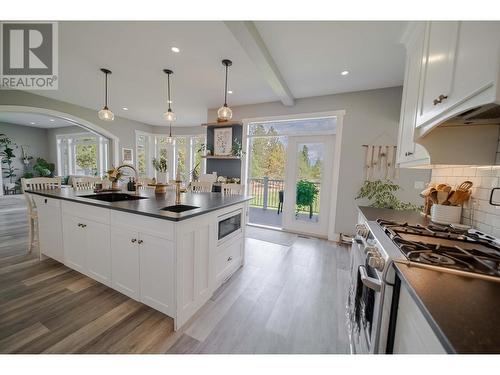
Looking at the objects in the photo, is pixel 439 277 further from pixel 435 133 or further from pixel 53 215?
pixel 53 215

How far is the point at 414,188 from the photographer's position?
10.5 ft

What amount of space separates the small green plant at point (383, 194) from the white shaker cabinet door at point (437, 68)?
1.93 m

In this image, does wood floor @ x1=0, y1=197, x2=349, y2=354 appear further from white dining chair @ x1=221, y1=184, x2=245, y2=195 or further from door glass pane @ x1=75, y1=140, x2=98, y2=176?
door glass pane @ x1=75, y1=140, x2=98, y2=176

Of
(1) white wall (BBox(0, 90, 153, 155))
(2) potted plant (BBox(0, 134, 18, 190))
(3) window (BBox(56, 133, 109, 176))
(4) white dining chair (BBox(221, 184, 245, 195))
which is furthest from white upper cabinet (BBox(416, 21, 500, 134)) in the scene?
(2) potted plant (BBox(0, 134, 18, 190))

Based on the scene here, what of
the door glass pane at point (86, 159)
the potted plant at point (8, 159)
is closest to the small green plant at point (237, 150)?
the door glass pane at point (86, 159)

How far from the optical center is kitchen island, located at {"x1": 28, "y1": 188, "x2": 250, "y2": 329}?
4.91 feet

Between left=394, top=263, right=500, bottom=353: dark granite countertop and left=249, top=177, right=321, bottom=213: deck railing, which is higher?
left=394, top=263, right=500, bottom=353: dark granite countertop

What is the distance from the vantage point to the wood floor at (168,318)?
140 cm

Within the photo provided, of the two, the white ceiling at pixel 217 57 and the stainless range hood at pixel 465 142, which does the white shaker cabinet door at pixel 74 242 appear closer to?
the white ceiling at pixel 217 57

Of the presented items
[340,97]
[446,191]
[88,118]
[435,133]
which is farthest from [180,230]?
[88,118]

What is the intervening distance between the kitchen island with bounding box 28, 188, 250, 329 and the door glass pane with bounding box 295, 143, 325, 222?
2.10 meters

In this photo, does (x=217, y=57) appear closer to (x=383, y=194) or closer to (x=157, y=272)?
(x=157, y=272)

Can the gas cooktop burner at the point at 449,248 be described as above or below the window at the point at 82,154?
below

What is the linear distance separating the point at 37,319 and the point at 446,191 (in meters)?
3.44
